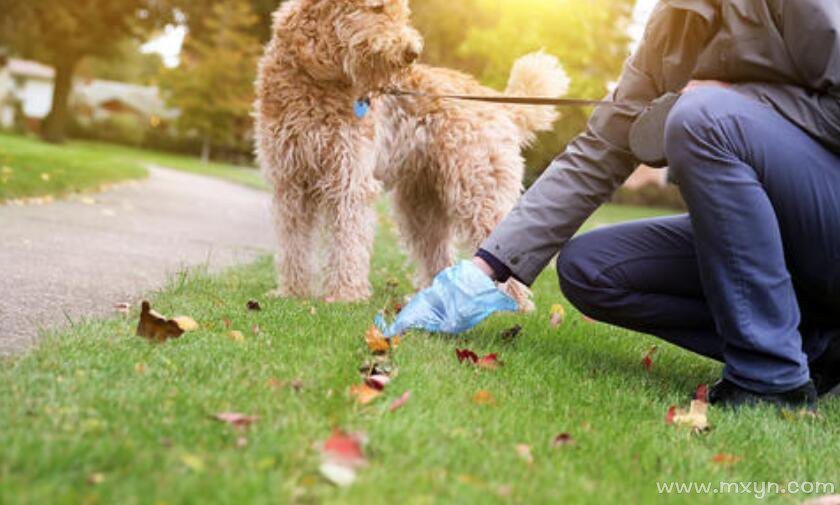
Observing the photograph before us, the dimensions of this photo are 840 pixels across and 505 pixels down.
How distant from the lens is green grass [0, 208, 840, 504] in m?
1.69

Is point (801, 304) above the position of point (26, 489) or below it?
above

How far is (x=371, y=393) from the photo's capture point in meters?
2.40

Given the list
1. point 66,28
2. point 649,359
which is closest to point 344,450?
point 649,359

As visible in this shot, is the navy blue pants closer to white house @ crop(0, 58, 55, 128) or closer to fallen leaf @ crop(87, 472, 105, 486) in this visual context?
fallen leaf @ crop(87, 472, 105, 486)

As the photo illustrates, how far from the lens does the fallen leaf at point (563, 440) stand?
224 cm

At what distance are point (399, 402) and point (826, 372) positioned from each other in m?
1.99

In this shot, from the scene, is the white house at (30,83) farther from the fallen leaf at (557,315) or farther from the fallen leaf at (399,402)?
the fallen leaf at (399,402)

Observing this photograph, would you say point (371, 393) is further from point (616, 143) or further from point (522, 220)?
point (616, 143)

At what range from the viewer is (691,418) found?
2.67 meters

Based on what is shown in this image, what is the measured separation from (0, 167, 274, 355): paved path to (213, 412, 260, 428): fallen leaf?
105 centimetres

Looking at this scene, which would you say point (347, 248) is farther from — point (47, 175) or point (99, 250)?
point (47, 175)

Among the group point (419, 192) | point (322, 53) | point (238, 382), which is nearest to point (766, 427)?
point (238, 382)

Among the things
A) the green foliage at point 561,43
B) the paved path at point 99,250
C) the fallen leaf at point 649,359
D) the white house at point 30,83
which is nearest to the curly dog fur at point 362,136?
the paved path at point 99,250

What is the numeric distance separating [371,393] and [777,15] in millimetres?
1854
